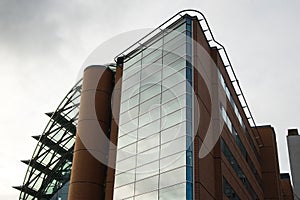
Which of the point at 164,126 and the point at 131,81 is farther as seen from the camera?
the point at 131,81

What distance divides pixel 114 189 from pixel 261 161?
2258 centimetres

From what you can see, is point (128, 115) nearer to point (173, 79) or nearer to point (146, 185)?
point (173, 79)

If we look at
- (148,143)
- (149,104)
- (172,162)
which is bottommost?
(172,162)

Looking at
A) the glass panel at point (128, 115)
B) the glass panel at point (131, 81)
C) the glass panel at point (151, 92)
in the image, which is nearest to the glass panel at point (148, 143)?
the glass panel at point (128, 115)

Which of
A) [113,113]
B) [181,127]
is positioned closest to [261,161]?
[113,113]

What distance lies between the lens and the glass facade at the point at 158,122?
82.5ft

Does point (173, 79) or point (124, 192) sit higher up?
point (173, 79)

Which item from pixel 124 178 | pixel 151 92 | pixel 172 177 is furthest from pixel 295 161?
pixel 151 92

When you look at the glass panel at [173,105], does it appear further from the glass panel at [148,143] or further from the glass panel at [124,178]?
the glass panel at [124,178]

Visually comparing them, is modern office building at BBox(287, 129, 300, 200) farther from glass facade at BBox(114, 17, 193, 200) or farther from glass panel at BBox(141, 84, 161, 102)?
glass panel at BBox(141, 84, 161, 102)

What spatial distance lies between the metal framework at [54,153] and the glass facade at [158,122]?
12331mm

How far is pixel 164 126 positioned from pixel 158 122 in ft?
2.60

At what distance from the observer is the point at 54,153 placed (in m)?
44.1

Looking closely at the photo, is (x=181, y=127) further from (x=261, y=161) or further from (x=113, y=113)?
(x=261, y=161)
